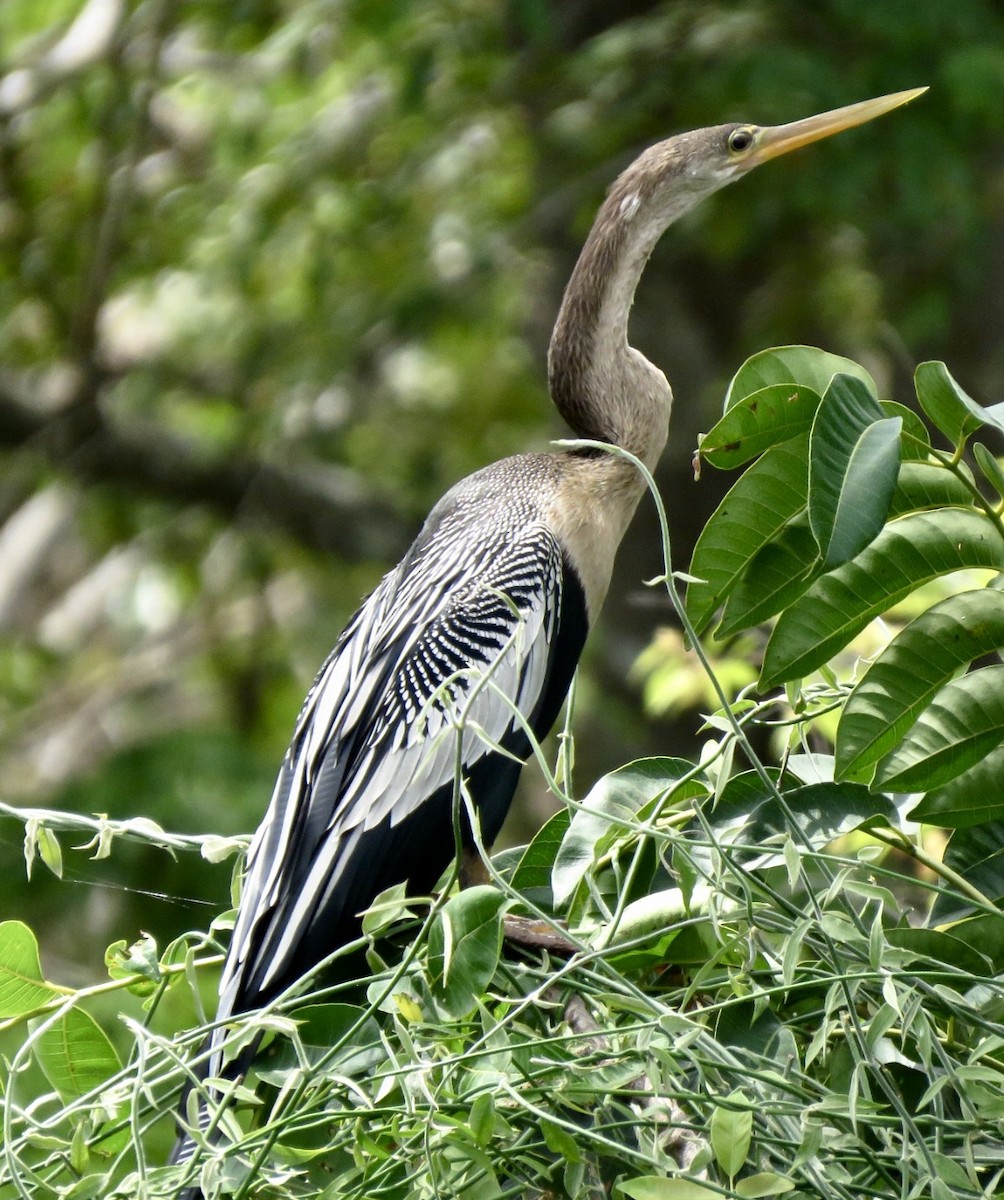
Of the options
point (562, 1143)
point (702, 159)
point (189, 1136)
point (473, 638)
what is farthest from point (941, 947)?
point (702, 159)

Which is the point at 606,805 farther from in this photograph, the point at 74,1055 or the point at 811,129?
the point at 811,129

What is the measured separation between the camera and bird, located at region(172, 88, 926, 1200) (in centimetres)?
183

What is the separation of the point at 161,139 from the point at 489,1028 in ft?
20.5

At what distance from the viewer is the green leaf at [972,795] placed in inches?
45.8

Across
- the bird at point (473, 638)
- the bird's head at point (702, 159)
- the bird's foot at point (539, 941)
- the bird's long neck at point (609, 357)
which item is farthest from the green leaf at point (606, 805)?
the bird's head at point (702, 159)

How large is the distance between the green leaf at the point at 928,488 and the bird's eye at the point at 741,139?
5.36 ft

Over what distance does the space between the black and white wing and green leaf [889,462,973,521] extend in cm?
65

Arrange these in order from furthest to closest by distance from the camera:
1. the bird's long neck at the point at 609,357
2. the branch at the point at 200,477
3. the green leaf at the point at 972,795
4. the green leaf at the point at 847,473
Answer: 1. the branch at the point at 200,477
2. the bird's long neck at the point at 609,357
3. the green leaf at the point at 972,795
4. the green leaf at the point at 847,473

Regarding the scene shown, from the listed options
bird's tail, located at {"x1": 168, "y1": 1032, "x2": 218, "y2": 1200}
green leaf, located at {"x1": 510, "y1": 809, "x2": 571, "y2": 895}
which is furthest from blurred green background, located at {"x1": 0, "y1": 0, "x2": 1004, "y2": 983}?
green leaf, located at {"x1": 510, "y1": 809, "x2": 571, "y2": 895}

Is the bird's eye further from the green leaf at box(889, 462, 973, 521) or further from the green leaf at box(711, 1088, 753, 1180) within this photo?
the green leaf at box(711, 1088, 753, 1180)

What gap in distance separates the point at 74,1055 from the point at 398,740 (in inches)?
29.6

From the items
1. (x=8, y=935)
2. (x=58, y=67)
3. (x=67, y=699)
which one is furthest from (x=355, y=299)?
(x=8, y=935)

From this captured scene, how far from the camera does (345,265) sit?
18.7 feet

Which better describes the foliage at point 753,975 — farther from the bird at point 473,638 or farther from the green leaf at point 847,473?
the bird at point 473,638
